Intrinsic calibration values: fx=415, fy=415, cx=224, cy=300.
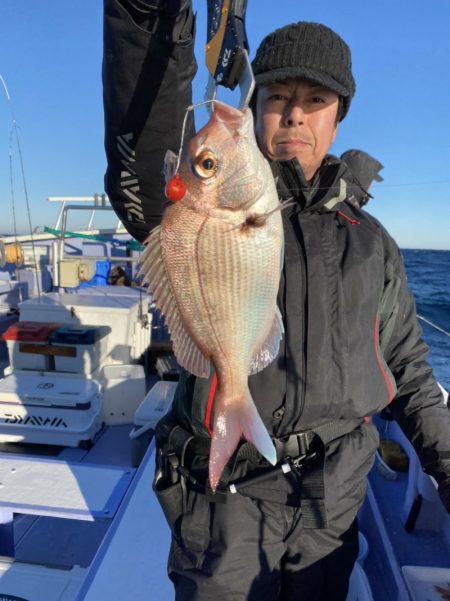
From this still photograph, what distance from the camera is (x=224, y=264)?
116 centimetres

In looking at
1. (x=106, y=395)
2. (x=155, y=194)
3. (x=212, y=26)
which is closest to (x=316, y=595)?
(x=155, y=194)

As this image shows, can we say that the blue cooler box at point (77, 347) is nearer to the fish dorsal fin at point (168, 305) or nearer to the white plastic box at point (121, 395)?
the white plastic box at point (121, 395)

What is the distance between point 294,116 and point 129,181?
1.95ft

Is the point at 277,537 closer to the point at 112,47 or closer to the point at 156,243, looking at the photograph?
the point at 156,243

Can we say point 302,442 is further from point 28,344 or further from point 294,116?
point 28,344

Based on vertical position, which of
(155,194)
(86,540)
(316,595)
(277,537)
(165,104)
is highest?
(165,104)

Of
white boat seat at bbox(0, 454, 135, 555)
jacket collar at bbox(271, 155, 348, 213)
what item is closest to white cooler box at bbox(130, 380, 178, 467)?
white boat seat at bbox(0, 454, 135, 555)

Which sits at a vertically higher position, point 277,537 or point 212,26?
point 212,26

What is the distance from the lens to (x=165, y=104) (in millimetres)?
1244

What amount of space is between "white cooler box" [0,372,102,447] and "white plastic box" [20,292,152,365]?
104cm

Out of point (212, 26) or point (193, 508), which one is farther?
point (193, 508)

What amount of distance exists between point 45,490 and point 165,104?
2209mm

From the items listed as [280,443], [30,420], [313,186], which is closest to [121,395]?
[30,420]

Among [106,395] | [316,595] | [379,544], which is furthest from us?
[106,395]
